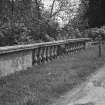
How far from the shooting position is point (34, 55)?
6.87 meters

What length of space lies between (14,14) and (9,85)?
5.05 metres

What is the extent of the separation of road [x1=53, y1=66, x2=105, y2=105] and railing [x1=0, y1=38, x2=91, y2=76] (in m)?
1.71

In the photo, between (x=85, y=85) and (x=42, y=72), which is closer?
(x=85, y=85)

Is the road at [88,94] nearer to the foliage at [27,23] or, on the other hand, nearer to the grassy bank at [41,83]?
the grassy bank at [41,83]

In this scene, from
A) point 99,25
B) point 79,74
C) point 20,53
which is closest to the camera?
point 20,53

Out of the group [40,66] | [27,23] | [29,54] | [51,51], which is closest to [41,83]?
[29,54]

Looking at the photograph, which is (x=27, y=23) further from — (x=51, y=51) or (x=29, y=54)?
(x=29, y=54)

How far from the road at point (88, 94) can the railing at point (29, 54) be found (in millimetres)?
1712

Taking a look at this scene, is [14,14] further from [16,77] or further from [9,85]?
[9,85]

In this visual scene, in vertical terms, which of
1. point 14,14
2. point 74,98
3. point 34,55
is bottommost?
point 74,98

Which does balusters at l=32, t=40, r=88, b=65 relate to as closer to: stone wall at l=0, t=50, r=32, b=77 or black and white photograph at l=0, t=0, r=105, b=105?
black and white photograph at l=0, t=0, r=105, b=105

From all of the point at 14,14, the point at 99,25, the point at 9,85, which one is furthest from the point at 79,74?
the point at 99,25

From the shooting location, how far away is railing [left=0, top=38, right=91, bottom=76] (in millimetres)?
5395

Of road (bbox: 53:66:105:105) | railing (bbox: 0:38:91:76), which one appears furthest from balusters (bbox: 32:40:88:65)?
road (bbox: 53:66:105:105)
